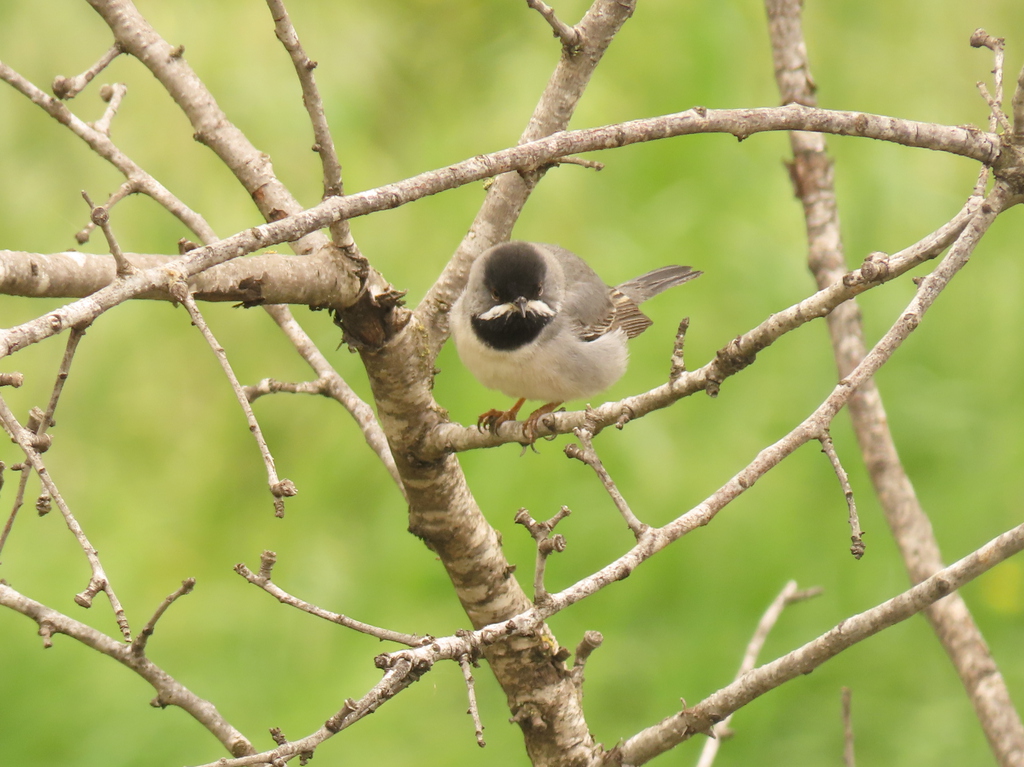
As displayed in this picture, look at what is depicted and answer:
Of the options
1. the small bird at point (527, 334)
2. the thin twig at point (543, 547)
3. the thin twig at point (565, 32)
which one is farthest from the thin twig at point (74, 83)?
the thin twig at point (543, 547)

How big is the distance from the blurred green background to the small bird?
51.4 inches

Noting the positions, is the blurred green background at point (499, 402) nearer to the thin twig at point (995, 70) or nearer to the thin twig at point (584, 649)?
the thin twig at point (584, 649)

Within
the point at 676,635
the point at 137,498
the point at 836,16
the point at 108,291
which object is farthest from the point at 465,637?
the point at 836,16

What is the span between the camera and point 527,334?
382cm

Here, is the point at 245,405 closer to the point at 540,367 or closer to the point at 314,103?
the point at 314,103

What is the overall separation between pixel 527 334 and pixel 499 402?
5.12 ft

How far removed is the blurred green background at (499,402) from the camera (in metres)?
4.73

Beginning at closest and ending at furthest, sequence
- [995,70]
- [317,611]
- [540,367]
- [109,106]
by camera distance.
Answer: [317,611] < [995,70] < [109,106] < [540,367]

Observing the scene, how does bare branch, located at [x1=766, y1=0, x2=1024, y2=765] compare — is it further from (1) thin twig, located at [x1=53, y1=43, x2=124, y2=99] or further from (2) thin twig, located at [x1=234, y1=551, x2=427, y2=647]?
(1) thin twig, located at [x1=53, y1=43, x2=124, y2=99]

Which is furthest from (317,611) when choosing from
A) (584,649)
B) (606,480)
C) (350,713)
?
(584,649)

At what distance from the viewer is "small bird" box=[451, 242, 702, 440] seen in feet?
12.3

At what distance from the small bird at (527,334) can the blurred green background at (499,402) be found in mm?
1305

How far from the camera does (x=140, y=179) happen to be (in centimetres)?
241

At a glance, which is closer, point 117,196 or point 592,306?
point 117,196
